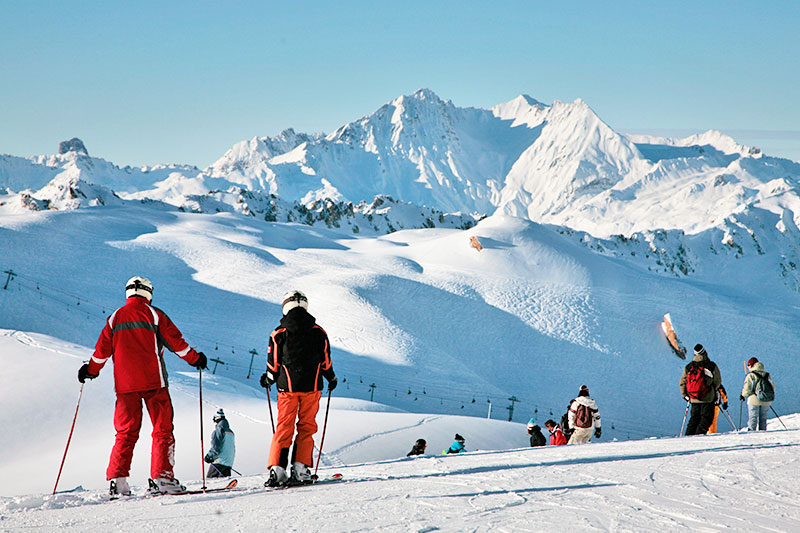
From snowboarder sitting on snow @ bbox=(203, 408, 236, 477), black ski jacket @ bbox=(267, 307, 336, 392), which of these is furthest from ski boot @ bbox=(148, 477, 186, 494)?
snowboarder sitting on snow @ bbox=(203, 408, 236, 477)

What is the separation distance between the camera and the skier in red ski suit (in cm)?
657

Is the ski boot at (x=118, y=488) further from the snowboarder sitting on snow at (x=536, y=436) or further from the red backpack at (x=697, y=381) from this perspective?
the red backpack at (x=697, y=381)

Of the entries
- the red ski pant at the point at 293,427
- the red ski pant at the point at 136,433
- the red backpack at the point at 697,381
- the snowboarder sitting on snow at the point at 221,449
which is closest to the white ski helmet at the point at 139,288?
the red ski pant at the point at 136,433

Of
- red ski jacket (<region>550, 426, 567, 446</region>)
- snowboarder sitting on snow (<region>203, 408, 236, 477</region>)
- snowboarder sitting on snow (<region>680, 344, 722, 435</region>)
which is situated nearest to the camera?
snowboarder sitting on snow (<region>203, 408, 236, 477</region>)

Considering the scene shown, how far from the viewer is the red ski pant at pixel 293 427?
269 inches

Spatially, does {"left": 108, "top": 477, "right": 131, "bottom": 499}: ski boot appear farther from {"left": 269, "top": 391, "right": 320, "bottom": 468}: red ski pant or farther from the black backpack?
the black backpack

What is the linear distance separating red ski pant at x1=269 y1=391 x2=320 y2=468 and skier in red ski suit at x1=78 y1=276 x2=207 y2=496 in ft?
3.35

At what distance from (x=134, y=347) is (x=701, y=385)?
9.82 metres

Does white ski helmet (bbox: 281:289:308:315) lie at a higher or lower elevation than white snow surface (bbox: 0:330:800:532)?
higher

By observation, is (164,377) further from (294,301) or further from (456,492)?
(456,492)

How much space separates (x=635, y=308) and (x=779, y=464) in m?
41.7

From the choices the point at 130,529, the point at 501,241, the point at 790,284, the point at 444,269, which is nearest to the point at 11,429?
the point at 130,529

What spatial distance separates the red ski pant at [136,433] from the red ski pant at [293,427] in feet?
3.44

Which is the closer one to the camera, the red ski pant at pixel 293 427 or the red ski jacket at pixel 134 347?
the red ski jacket at pixel 134 347
